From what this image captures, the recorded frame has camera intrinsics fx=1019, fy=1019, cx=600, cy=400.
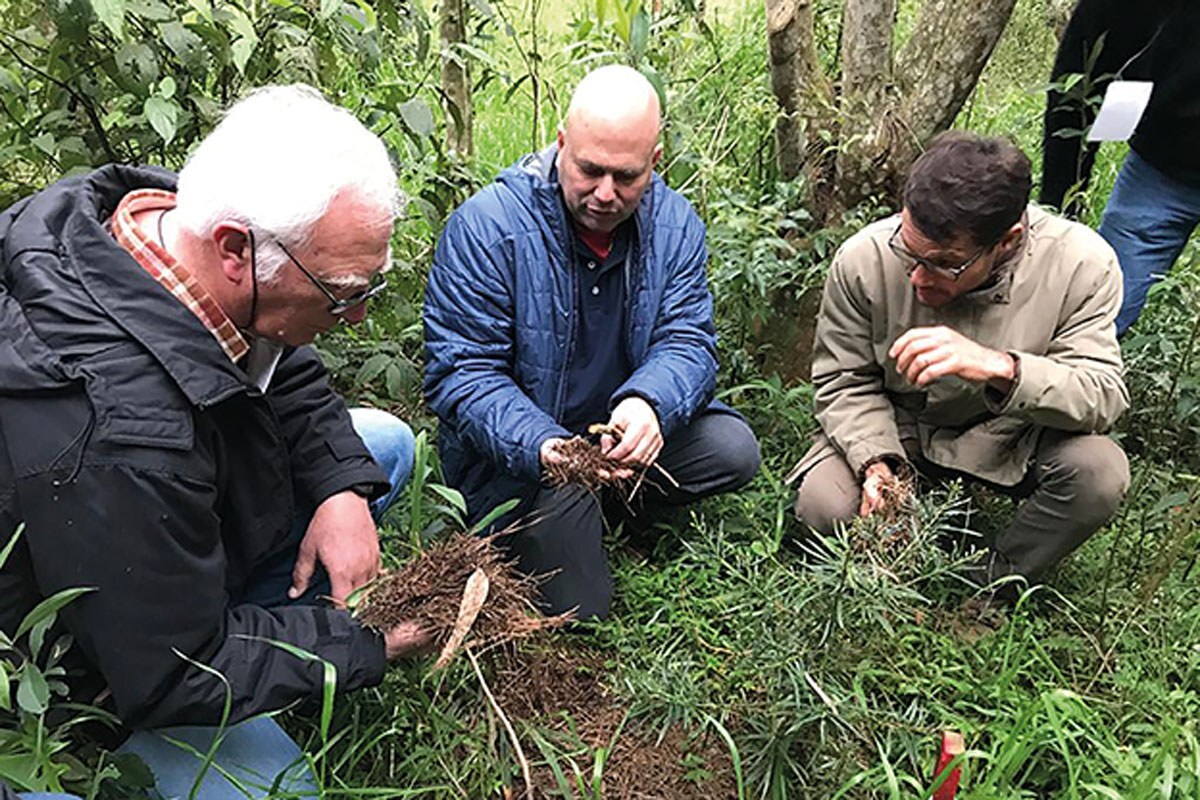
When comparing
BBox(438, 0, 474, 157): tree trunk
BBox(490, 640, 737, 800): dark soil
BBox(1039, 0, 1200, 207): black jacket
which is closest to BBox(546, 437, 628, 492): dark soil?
BBox(490, 640, 737, 800): dark soil

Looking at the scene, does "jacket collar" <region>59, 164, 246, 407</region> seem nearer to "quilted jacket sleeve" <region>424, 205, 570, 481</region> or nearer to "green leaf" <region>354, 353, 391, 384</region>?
"quilted jacket sleeve" <region>424, 205, 570, 481</region>

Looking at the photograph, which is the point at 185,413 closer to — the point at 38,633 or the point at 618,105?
the point at 38,633

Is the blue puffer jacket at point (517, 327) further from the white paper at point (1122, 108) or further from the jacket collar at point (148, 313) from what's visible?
the white paper at point (1122, 108)

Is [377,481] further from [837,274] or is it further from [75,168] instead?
[837,274]

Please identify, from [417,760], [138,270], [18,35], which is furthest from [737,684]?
[18,35]

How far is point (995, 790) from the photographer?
202 cm

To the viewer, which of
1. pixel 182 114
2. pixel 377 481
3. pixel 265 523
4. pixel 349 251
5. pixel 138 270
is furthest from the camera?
pixel 182 114

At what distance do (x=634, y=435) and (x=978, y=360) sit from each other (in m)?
0.81

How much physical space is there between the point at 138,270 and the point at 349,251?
330 millimetres

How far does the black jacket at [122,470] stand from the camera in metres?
1.50

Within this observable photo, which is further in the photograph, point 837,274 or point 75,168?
point 837,274

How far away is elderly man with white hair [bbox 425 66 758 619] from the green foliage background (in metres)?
0.21

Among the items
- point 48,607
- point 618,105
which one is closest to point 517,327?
point 618,105

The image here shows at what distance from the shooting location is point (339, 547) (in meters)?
2.10
